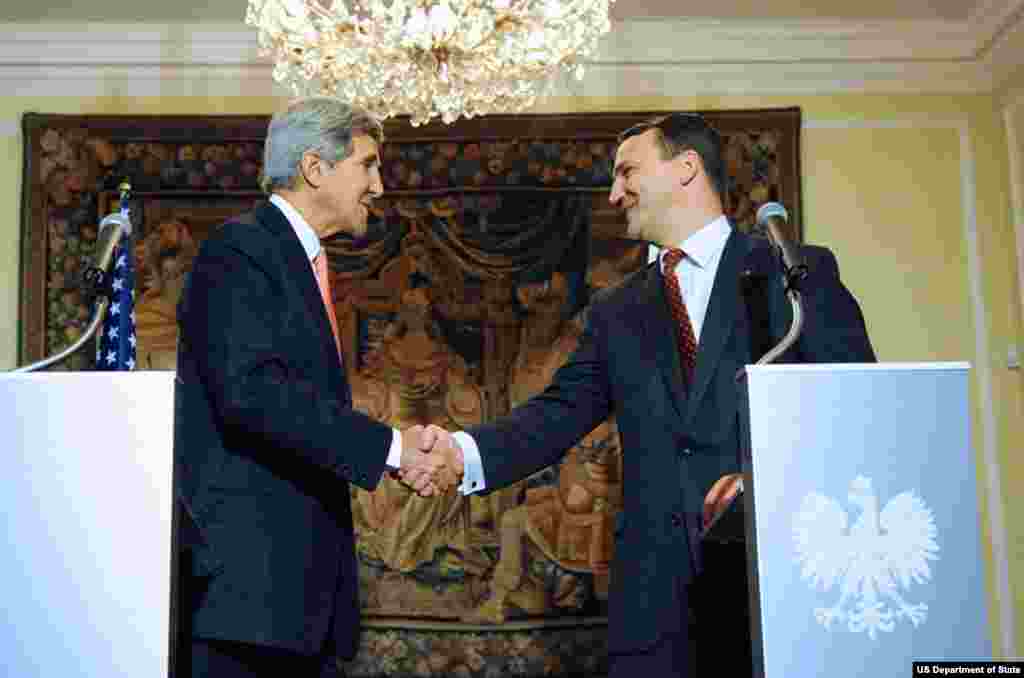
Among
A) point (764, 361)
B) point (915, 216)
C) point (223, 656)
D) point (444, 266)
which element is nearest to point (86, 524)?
point (223, 656)

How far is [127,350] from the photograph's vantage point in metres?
4.52

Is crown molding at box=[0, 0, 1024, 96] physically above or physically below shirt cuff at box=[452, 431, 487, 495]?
above

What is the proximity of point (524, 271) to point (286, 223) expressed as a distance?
295cm

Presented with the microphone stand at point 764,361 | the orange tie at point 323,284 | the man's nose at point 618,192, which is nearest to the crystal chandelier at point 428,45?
the man's nose at point 618,192

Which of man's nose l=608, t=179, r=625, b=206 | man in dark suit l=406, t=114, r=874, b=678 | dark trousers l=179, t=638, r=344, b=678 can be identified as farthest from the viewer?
man's nose l=608, t=179, r=625, b=206

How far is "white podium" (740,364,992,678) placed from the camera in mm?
2049

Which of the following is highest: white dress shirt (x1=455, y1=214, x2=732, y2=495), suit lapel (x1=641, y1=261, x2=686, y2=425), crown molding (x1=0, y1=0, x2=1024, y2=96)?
crown molding (x1=0, y1=0, x2=1024, y2=96)

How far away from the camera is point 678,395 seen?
9.86 ft

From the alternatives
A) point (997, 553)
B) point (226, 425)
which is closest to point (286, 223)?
point (226, 425)

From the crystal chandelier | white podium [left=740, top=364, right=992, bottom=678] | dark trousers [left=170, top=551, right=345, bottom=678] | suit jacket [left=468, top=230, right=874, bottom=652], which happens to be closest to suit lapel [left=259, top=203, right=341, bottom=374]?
dark trousers [left=170, top=551, right=345, bottom=678]

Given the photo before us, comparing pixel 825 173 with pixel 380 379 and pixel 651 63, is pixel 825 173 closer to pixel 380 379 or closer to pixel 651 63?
pixel 651 63

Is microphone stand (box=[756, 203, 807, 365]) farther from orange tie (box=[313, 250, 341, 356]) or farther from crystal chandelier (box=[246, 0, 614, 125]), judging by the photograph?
crystal chandelier (box=[246, 0, 614, 125])

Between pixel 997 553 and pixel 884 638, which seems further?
pixel 997 553

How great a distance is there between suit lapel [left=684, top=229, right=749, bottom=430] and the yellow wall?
3.07 meters
